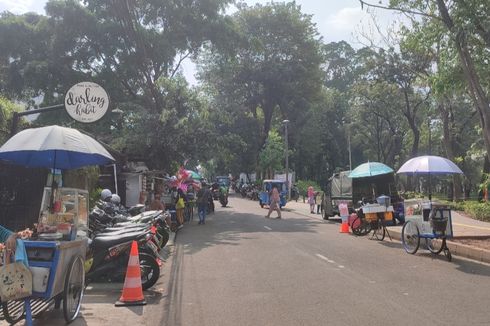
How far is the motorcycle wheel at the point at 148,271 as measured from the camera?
9.08 metres

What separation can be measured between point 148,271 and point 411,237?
7.11m

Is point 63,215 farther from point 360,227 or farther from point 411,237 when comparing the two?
point 360,227

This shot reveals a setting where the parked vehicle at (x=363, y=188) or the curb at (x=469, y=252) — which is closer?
the curb at (x=469, y=252)

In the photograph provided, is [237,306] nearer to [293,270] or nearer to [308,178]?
[293,270]

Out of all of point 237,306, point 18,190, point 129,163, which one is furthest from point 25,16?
point 237,306

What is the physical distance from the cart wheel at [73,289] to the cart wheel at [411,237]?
341 inches

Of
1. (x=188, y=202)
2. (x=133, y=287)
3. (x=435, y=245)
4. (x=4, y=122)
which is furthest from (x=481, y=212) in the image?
(x=4, y=122)

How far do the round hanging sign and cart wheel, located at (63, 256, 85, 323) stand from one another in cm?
635

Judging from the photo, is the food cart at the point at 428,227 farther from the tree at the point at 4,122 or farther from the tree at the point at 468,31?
the tree at the point at 4,122

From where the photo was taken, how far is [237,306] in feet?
25.1

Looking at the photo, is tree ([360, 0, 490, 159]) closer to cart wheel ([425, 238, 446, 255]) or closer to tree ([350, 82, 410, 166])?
cart wheel ([425, 238, 446, 255])

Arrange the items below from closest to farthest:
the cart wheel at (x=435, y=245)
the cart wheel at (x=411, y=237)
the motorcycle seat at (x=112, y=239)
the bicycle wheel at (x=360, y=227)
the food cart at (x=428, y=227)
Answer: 1. the motorcycle seat at (x=112, y=239)
2. the food cart at (x=428, y=227)
3. the cart wheel at (x=435, y=245)
4. the cart wheel at (x=411, y=237)
5. the bicycle wheel at (x=360, y=227)

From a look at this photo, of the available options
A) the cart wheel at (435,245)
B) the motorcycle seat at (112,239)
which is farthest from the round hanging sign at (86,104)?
the cart wheel at (435,245)

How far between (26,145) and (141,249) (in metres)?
2.76
